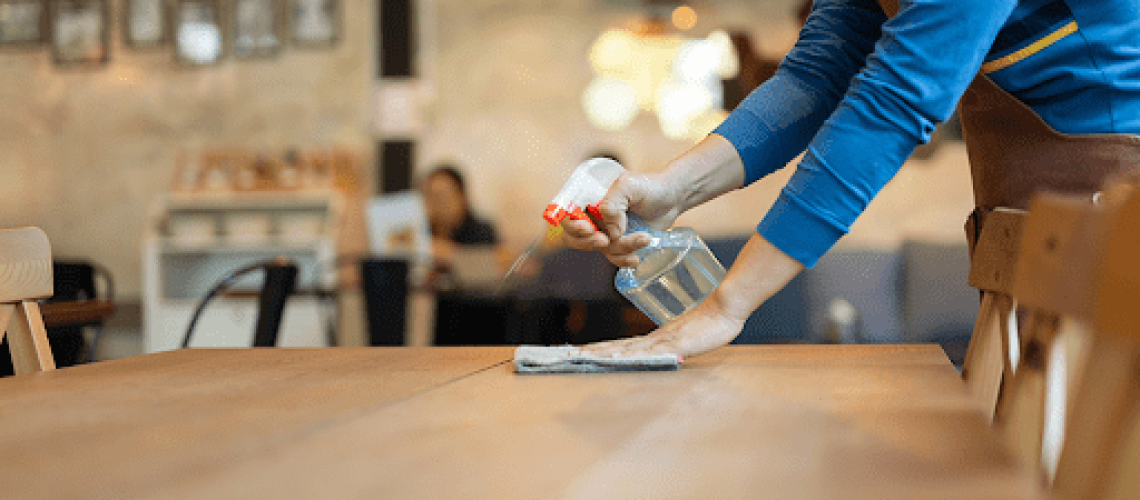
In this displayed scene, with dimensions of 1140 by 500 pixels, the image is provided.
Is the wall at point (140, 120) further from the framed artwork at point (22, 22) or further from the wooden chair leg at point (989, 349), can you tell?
the wooden chair leg at point (989, 349)

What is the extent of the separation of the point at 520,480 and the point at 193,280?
604 cm

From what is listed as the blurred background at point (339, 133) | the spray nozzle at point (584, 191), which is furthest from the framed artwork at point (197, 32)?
the spray nozzle at point (584, 191)

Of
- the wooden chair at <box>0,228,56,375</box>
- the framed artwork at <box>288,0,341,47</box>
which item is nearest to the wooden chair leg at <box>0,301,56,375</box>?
the wooden chair at <box>0,228,56,375</box>

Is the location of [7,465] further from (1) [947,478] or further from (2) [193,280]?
(2) [193,280]

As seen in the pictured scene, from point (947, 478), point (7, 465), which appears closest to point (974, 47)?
point (947, 478)

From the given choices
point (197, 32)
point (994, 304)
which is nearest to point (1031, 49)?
point (994, 304)

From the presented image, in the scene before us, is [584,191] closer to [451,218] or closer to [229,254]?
[451,218]

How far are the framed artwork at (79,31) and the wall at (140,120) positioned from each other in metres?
0.07

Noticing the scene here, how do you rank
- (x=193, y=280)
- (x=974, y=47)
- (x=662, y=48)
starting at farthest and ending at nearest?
(x=193, y=280) → (x=662, y=48) → (x=974, y=47)

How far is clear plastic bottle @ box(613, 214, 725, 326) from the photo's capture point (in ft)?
3.92

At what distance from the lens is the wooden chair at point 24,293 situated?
1155mm

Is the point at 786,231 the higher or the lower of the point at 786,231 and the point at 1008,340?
the higher

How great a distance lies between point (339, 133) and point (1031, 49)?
5.65 metres

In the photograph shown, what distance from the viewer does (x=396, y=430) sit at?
0.55m
